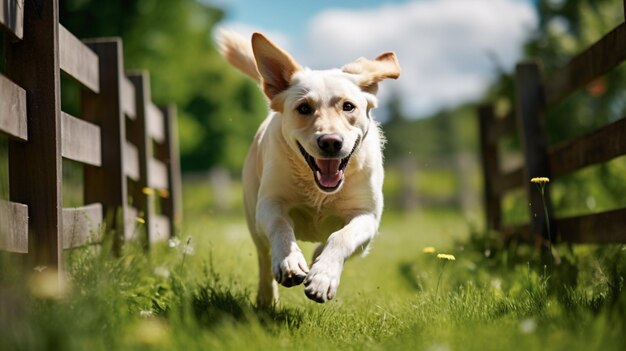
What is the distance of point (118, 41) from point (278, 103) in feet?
5.43

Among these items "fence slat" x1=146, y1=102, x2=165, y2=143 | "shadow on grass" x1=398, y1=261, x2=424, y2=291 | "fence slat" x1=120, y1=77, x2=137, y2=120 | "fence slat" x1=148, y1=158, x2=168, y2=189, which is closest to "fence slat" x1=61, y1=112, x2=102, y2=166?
"fence slat" x1=120, y1=77, x2=137, y2=120

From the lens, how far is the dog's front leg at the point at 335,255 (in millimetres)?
3258

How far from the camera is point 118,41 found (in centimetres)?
525

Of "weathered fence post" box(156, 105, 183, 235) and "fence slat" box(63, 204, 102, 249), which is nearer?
"fence slat" box(63, 204, 102, 249)

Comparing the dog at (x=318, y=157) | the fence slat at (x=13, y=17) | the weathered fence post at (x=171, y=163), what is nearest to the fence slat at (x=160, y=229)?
the weathered fence post at (x=171, y=163)

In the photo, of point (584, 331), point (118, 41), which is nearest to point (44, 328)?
point (584, 331)

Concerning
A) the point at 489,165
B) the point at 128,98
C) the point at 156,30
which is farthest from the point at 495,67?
the point at 156,30

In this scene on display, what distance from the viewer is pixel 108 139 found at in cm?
517

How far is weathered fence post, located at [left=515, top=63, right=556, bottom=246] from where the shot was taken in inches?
229

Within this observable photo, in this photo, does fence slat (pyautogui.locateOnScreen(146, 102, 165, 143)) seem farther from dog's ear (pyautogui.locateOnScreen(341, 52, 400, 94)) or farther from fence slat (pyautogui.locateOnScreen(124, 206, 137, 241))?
dog's ear (pyautogui.locateOnScreen(341, 52, 400, 94))

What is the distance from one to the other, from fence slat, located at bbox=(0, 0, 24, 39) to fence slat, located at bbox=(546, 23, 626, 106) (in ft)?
10.7

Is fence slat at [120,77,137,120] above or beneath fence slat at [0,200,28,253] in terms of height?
above

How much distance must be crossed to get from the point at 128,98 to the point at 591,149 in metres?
3.69

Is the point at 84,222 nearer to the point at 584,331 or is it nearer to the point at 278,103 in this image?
the point at 278,103
